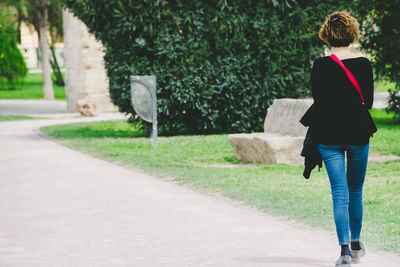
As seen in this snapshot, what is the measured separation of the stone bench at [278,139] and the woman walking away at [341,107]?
631 cm

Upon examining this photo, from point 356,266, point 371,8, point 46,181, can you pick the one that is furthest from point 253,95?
point 356,266

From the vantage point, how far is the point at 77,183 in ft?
31.8

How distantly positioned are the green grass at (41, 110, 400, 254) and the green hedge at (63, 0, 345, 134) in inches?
32.1

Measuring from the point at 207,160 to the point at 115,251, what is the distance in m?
6.59

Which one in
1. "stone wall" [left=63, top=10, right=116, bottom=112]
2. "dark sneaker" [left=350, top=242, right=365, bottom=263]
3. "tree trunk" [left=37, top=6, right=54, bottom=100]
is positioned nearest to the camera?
"dark sneaker" [left=350, top=242, right=365, bottom=263]

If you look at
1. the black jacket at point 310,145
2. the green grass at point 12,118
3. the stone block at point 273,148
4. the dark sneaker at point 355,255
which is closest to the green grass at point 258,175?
the stone block at point 273,148

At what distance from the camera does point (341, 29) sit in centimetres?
504

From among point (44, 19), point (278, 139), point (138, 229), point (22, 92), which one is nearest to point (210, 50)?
point (278, 139)

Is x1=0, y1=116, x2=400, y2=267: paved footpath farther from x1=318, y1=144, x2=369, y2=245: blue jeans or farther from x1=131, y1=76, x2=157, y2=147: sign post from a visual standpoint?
x1=131, y1=76, x2=157, y2=147: sign post

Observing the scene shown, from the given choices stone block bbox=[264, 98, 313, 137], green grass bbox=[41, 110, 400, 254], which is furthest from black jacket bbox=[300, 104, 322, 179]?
stone block bbox=[264, 98, 313, 137]

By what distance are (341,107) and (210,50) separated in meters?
11.5

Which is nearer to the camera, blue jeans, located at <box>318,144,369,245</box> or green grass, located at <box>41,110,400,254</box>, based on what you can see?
blue jeans, located at <box>318,144,369,245</box>

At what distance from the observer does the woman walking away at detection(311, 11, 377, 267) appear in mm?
5035

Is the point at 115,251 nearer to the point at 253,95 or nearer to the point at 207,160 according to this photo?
the point at 207,160
